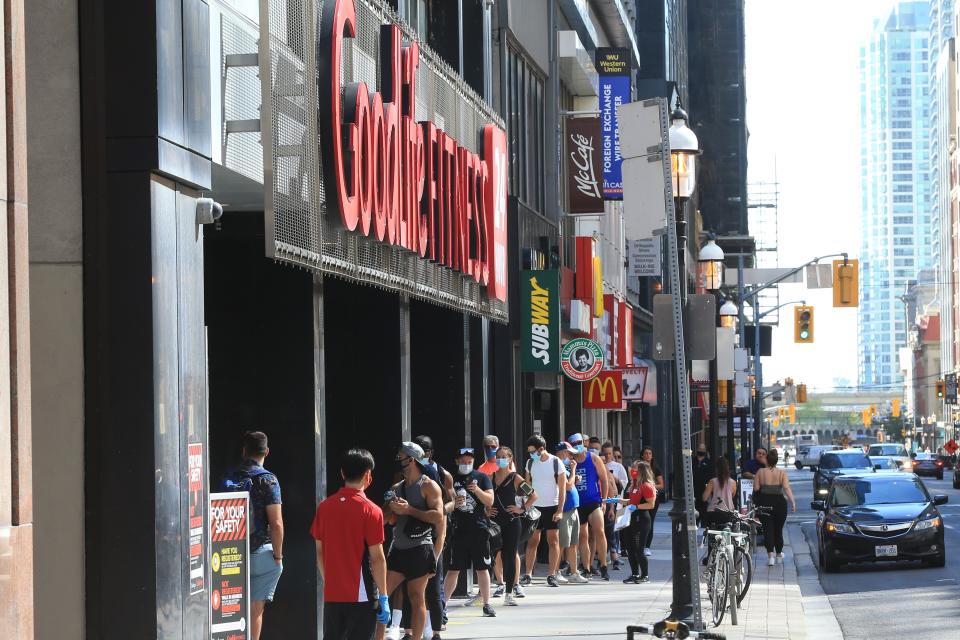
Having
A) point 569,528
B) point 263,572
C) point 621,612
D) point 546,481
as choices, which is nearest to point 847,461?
point 569,528

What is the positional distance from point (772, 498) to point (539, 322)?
193 inches

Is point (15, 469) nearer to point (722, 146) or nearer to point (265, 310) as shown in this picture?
point (265, 310)

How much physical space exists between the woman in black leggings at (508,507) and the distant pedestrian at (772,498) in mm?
7979

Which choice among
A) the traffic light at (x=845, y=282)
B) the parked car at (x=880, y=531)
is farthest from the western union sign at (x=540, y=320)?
the traffic light at (x=845, y=282)

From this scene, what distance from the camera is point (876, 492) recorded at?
2488 cm

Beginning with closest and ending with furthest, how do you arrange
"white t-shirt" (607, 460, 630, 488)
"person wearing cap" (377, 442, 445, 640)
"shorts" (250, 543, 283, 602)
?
"shorts" (250, 543, 283, 602), "person wearing cap" (377, 442, 445, 640), "white t-shirt" (607, 460, 630, 488)

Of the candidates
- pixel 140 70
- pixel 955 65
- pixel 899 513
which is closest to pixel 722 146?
pixel 955 65

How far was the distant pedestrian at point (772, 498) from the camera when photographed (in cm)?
2477

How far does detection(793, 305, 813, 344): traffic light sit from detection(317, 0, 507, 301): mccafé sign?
3384cm

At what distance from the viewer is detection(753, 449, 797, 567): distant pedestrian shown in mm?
24766

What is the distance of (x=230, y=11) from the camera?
10906 mm

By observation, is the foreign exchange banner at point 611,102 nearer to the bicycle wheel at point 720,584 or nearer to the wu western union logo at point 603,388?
the wu western union logo at point 603,388

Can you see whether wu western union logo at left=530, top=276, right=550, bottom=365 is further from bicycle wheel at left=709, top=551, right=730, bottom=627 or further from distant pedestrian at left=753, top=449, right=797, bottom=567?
bicycle wheel at left=709, top=551, right=730, bottom=627

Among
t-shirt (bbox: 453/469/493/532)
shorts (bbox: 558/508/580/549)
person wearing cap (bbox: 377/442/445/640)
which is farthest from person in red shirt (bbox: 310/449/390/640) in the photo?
shorts (bbox: 558/508/580/549)
